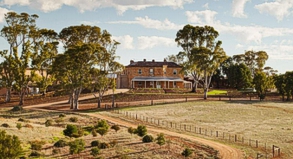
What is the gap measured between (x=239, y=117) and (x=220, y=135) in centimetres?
1447

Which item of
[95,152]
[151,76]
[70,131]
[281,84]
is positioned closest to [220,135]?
[95,152]

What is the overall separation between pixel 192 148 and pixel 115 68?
106 ft

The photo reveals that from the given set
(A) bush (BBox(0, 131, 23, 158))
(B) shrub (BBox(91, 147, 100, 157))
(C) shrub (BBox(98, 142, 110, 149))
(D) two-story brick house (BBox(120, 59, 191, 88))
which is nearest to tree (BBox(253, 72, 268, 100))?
(D) two-story brick house (BBox(120, 59, 191, 88))

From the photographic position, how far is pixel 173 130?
136ft

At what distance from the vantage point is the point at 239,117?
52.1 m

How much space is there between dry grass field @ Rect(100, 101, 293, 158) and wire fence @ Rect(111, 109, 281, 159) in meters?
0.52

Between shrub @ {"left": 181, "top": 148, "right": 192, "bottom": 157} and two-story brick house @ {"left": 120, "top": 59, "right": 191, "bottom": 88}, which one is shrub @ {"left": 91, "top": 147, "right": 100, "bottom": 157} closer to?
shrub @ {"left": 181, "top": 148, "right": 192, "bottom": 157}

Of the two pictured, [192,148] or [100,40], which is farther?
[100,40]

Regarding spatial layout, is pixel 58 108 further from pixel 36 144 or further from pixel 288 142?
pixel 288 142

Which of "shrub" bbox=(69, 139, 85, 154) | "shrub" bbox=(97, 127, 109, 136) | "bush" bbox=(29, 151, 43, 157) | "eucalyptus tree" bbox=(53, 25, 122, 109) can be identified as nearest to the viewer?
"bush" bbox=(29, 151, 43, 157)

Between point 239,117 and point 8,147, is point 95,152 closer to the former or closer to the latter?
point 8,147

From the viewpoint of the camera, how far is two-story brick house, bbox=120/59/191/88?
90.4 meters

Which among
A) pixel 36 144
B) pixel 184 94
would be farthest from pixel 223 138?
pixel 184 94

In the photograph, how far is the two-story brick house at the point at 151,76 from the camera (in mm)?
90375
